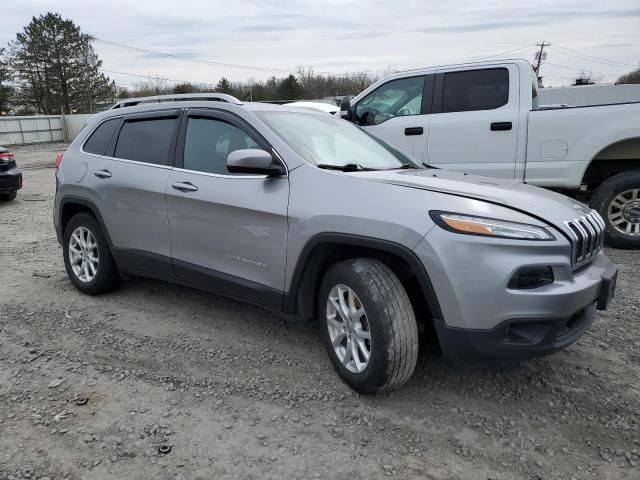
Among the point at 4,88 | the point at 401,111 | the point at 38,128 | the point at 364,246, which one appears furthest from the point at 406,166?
the point at 4,88

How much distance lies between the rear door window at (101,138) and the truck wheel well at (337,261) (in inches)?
99.2

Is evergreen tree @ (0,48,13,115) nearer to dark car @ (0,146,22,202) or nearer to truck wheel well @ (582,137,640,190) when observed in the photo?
dark car @ (0,146,22,202)

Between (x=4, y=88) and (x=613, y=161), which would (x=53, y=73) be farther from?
(x=613, y=161)

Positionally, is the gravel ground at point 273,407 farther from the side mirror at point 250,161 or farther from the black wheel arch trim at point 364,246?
the side mirror at point 250,161

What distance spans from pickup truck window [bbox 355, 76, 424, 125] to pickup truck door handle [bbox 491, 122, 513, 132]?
3.23 ft

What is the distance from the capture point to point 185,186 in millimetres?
3861

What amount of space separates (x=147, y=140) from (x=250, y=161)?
4.97ft

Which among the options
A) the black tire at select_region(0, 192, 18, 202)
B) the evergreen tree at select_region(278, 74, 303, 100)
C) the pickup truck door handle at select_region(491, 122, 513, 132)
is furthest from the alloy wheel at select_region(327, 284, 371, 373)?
the evergreen tree at select_region(278, 74, 303, 100)

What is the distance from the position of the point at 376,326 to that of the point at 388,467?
2.26ft

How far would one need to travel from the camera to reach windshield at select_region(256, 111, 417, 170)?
3557mm

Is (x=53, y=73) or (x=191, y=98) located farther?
(x=53, y=73)

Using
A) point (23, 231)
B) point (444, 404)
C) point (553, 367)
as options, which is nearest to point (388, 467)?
point (444, 404)

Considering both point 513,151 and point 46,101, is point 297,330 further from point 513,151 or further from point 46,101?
point 46,101

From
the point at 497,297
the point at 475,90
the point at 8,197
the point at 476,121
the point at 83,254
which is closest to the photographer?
the point at 497,297
